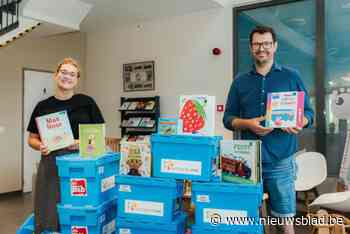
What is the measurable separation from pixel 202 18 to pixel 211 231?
12.9 feet

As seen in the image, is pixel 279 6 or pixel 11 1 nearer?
pixel 11 1

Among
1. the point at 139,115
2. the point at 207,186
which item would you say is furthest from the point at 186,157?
the point at 139,115

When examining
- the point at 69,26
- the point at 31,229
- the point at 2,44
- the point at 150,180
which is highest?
the point at 69,26

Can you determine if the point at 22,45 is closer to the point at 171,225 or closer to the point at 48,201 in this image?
the point at 48,201

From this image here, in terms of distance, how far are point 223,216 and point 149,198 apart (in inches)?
17.0

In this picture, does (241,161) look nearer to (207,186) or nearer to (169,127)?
(207,186)

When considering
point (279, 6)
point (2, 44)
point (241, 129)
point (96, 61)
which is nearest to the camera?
point (241, 129)

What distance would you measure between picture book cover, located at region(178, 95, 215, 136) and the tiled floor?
5.02ft

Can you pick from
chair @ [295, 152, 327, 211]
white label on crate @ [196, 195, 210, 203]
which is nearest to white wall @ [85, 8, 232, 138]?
chair @ [295, 152, 327, 211]

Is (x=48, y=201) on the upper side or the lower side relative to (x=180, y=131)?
lower

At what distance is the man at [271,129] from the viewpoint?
196 centimetres

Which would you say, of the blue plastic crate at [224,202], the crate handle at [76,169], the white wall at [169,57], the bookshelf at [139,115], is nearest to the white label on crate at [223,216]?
the blue plastic crate at [224,202]

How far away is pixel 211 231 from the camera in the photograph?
1.93 meters

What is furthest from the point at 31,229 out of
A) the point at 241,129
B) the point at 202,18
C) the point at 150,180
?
the point at 202,18
